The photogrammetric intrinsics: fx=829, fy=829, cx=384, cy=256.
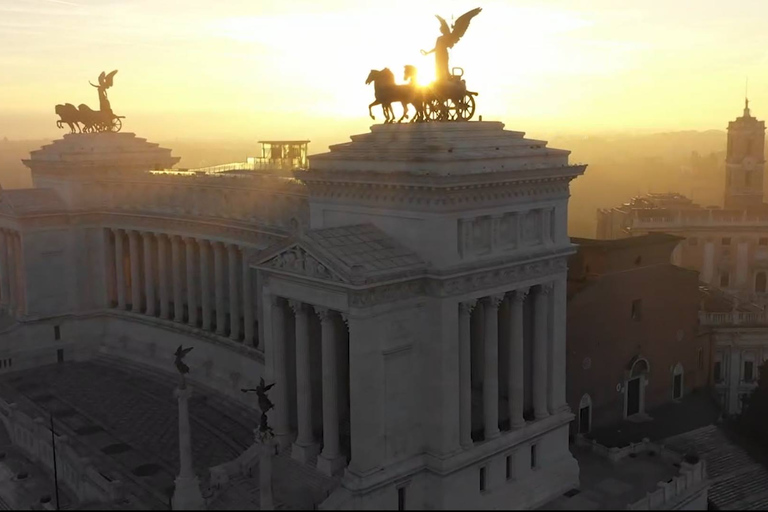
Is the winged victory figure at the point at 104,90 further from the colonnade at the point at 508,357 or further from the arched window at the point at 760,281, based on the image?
the arched window at the point at 760,281

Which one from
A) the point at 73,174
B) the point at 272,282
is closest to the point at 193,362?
the point at 73,174

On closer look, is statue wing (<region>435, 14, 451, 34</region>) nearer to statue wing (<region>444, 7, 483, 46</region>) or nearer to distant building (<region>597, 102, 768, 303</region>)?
statue wing (<region>444, 7, 483, 46</region>)

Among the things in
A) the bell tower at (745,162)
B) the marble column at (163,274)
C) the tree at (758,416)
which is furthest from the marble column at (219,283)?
the bell tower at (745,162)

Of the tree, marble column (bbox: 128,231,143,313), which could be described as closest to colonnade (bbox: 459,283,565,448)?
the tree

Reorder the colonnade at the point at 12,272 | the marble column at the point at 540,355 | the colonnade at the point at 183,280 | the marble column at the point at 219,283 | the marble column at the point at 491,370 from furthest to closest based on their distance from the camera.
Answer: the colonnade at the point at 12,272, the marble column at the point at 219,283, the colonnade at the point at 183,280, the marble column at the point at 540,355, the marble column at the point at 491,370

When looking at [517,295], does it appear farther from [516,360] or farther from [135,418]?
[135,418]

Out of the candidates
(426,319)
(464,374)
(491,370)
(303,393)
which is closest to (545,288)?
(491,370)
